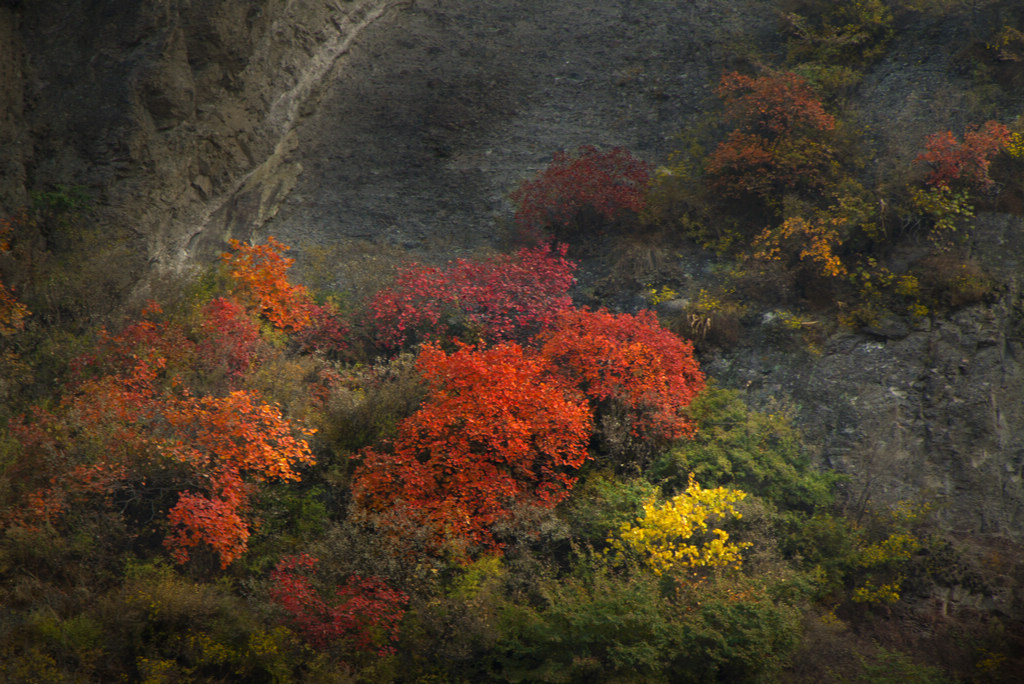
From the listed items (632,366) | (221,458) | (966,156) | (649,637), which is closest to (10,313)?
(221,458)

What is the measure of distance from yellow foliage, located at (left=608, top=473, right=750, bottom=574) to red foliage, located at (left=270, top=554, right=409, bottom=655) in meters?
3.02

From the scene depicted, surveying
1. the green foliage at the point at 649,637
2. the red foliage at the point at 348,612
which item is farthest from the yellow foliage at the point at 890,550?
the red foliage at the point at 348,612

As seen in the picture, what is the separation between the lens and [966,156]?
45.5 ft

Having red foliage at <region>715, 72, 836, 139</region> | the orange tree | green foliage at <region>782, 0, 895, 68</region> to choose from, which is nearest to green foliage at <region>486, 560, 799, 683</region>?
the orange tree

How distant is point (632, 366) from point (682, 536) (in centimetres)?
317

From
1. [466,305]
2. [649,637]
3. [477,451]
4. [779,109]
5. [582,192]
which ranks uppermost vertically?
[779,109]

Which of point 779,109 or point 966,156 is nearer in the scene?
point 966,156

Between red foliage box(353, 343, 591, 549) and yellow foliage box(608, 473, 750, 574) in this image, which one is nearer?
yellow foliage box(608, 473, 750, 574)

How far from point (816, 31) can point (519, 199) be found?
9.37 metres

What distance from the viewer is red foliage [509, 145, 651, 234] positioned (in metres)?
16.5

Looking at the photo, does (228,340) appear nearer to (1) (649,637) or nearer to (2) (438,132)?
(1) (649,637)

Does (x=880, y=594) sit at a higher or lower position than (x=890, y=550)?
lower

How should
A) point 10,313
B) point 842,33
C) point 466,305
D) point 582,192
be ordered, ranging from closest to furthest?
point 10,313
point 466,305
point 582,192
point 842,33

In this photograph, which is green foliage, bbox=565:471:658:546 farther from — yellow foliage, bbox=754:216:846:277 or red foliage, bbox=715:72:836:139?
red foliage, bbox=715:72:836:139
